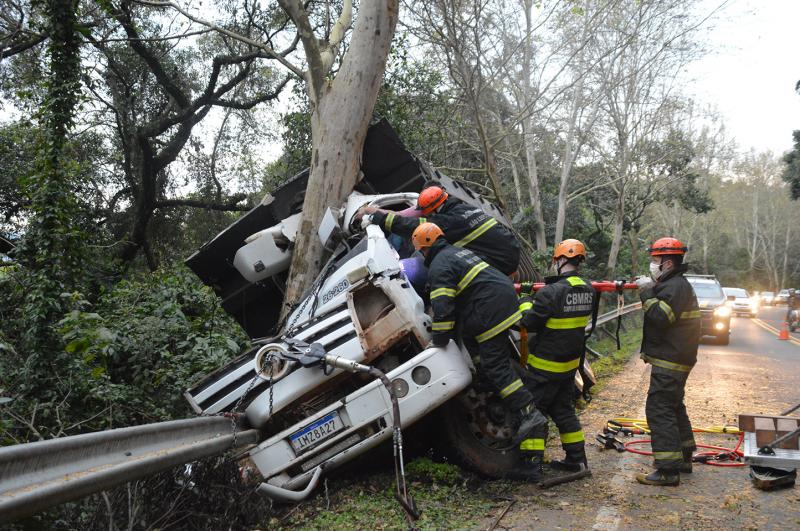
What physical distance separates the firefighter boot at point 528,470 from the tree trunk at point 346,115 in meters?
2.96

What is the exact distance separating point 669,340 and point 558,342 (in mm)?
823

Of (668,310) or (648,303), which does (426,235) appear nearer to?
(648,303)

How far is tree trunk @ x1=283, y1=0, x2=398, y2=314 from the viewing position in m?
6.71

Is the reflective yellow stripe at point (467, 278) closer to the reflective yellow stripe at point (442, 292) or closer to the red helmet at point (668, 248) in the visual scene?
the reflective yellow stripe at point (442, 292)

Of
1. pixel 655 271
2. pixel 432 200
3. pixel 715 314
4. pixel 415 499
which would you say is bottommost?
pixel 715 314

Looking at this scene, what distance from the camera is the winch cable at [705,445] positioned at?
198 inches

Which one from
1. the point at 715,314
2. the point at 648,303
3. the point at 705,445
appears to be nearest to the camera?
the point at 648,303

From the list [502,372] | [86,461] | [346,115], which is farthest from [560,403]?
[346,115]

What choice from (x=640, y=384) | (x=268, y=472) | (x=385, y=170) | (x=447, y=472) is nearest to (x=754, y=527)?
(x=447, y=472)

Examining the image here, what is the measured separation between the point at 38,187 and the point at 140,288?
5.96 ft

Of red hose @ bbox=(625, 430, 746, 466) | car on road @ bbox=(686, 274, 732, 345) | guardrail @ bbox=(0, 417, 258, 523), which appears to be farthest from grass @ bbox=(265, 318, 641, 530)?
car on road @ bbox=(686, 274, 732, 345)

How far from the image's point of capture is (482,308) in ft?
14.3

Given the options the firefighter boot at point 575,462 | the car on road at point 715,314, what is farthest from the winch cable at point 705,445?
the car on road at point 715,314

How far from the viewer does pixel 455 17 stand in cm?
1195
